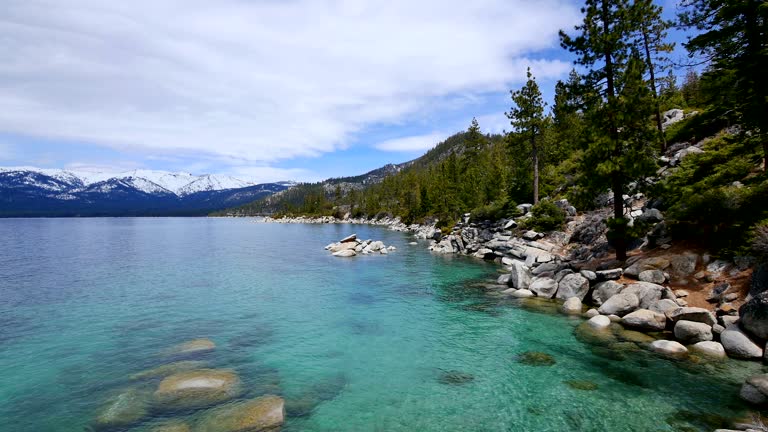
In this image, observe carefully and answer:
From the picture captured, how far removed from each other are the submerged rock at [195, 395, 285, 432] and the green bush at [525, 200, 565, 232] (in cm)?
3812

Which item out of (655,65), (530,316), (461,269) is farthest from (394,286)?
(655,65)

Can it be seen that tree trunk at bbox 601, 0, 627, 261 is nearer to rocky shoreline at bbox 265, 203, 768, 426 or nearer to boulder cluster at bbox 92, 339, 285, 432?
rocky shoreline at bbox 265, 203, 768, 426

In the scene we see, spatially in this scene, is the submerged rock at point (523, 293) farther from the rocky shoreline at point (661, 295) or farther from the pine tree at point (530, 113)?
the pine tree at point (530, 113)

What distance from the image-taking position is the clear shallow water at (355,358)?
11.9 metres

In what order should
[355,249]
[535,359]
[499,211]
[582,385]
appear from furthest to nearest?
[355,249]
[499,211]
[535,359]
[582,385]

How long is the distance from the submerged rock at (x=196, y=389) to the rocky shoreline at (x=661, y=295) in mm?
16360

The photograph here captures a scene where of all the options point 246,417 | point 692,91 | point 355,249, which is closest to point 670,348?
point 246,417

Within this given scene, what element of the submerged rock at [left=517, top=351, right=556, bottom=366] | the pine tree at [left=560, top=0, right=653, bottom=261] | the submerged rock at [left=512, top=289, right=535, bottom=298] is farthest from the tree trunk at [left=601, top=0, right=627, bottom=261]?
the submerged rock at [left=517, top=351, right=556, bottom=366]

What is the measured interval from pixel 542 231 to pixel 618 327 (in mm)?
25492

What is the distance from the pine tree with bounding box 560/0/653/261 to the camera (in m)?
23.4

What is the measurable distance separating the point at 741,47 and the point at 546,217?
25932 millimetres

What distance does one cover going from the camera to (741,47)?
62.6 feet

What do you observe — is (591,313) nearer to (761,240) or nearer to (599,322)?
(599,322)

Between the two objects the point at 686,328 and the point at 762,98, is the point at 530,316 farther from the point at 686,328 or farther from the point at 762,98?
the point at 762,98
